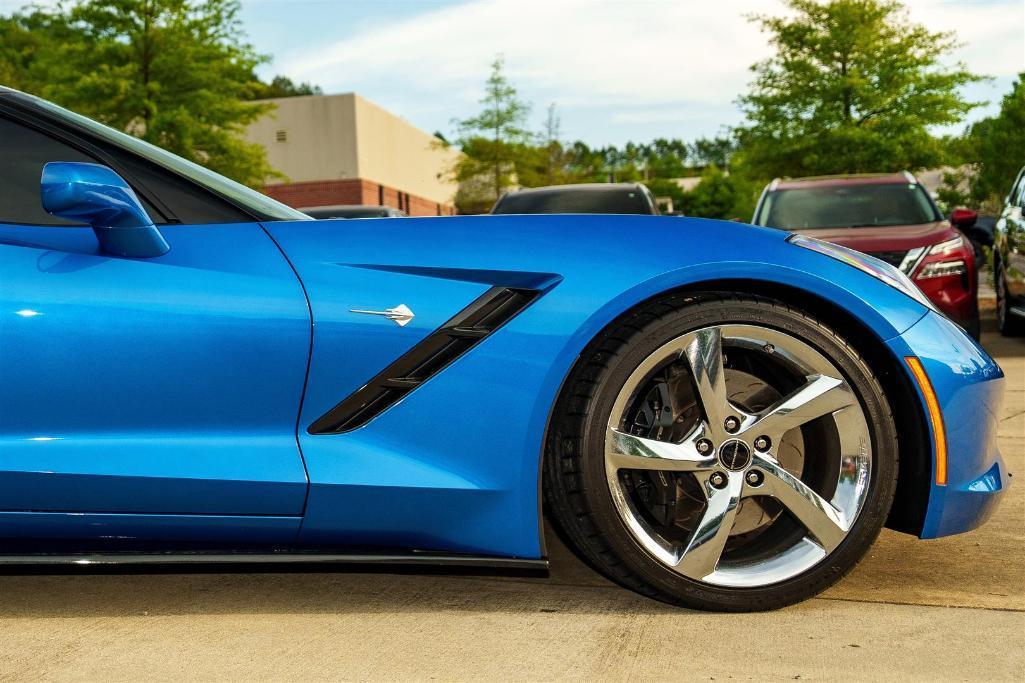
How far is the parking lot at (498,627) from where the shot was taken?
89.4 inches

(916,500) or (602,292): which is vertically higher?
(602,292)

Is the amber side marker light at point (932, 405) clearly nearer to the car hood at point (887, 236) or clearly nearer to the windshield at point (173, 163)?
the windshield at point (173, 163)

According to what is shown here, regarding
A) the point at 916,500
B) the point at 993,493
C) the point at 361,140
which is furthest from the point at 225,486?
the point at 361,140

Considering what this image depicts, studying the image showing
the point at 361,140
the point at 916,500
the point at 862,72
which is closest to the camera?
the point at 916,500

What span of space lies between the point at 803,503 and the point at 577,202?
24.7ft

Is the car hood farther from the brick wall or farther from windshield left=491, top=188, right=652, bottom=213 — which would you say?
the brick wall

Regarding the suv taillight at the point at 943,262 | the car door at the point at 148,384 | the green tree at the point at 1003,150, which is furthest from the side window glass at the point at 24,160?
the green tree at the point at 1003,150

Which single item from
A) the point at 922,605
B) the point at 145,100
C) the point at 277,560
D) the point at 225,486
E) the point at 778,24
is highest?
the point at 778,24

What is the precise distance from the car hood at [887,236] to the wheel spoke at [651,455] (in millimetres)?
5614

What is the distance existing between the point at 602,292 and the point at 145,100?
24622mm

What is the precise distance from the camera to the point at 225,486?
2408 mm

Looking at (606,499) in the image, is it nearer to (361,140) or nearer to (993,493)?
(993,493)

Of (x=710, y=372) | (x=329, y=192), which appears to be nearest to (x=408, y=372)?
(x=710, y=372)

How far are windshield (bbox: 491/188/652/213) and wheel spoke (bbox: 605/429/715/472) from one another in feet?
23.5
